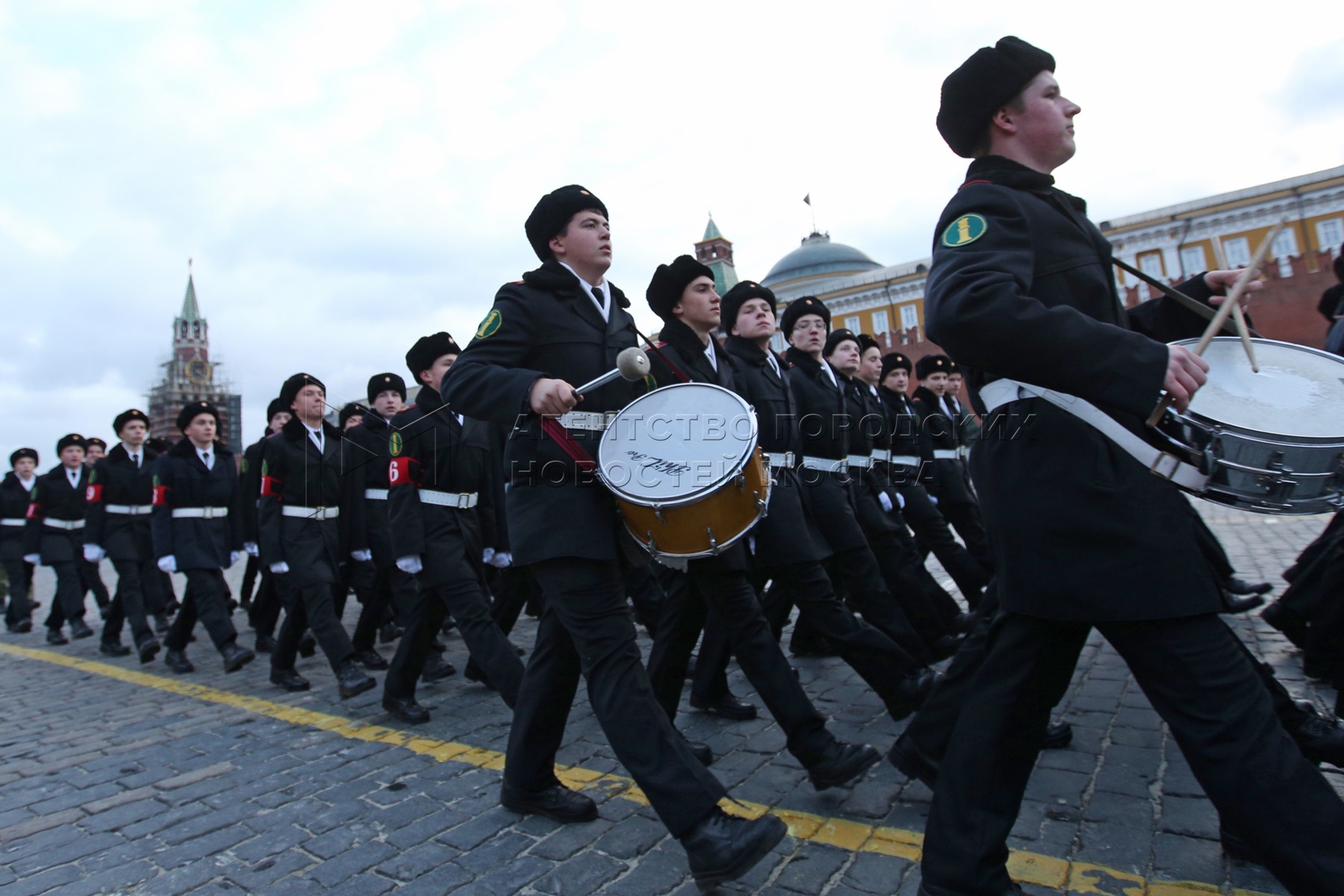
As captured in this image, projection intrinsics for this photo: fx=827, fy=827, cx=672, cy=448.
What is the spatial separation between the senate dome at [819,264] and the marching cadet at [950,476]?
6000cm

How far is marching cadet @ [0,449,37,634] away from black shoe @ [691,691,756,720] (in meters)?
10.1

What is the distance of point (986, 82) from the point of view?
237cm

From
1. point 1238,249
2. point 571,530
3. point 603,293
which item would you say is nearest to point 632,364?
point 571,530

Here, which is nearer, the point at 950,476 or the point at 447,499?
the point at 447,499

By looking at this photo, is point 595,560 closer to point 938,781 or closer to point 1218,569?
point 938,781

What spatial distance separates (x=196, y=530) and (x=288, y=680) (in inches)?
79.6

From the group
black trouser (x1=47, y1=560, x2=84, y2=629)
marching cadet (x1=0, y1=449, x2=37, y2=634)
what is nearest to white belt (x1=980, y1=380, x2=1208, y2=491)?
black trouser (x1=47, y1=560, x2=84, y2=629)

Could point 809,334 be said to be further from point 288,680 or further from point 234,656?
point 234,656

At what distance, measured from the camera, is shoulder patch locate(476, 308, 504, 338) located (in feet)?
10.1

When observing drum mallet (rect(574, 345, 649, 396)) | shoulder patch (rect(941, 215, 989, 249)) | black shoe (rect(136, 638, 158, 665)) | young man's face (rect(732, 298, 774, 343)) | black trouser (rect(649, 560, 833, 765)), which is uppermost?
young man's face (rect(732, 298, 774, 343))

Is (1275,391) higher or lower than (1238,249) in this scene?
lower

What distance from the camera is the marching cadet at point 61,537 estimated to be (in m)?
9.73

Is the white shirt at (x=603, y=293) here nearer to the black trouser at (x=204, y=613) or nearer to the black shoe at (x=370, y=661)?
the black shoe at (x=370, y=661)

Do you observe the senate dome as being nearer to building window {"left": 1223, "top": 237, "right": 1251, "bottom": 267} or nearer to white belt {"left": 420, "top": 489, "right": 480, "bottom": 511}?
building window {"left": 1223, "top": 237, "right": 1251, "bottom": 267}
